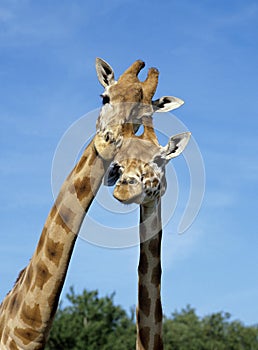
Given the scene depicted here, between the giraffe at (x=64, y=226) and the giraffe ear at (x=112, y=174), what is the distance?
112 millimetres

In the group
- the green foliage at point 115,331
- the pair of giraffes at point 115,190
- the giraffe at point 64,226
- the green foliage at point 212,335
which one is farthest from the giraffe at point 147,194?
the green foliage at point 212,335

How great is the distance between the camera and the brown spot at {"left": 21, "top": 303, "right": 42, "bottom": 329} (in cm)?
638

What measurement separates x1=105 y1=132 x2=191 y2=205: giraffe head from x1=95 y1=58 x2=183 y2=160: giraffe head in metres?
0.14

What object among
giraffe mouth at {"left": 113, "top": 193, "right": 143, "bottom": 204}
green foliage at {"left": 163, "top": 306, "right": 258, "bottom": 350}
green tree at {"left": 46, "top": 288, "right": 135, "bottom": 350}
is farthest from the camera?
green foliage at {"left": 163, "top": 306, "right": 258, "bottom": 350}

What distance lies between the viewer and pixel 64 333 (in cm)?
4306

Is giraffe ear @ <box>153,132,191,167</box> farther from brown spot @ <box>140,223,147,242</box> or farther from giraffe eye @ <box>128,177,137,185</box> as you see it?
brown spot @ <box>140,223,147,242</box>

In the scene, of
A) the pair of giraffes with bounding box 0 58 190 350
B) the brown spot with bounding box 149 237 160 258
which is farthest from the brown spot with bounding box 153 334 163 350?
the brown spot with bounding box 149 237 160 258

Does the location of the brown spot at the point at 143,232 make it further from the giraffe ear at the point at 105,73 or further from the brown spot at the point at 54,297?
the giraffe ear at the point at 105,73

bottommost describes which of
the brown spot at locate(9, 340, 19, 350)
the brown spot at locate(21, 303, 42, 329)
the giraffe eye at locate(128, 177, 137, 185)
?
the brown spot at locate(9, 340, 19, 350)

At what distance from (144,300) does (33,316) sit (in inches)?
40.2

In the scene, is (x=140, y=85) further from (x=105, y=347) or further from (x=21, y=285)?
(x=105, y=347)

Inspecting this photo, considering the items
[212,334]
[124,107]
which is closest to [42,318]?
[124,107]

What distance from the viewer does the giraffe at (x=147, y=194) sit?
19.6ft

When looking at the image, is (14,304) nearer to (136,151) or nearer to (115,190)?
(115,190)
